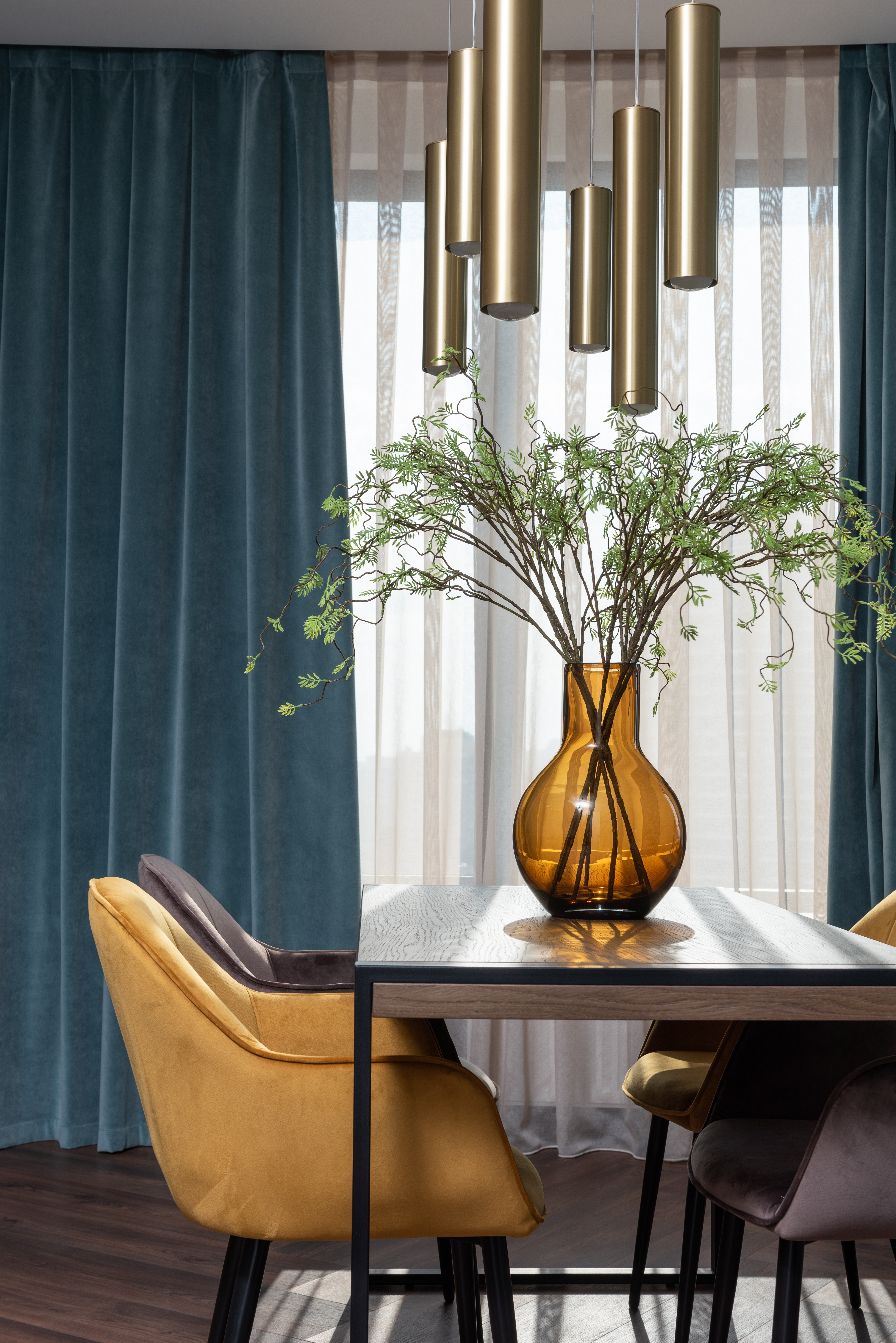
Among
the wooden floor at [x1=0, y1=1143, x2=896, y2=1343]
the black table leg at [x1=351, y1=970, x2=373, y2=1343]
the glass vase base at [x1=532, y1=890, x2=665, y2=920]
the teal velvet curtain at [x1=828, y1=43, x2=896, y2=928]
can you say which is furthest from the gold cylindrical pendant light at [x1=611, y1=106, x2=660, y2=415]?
the wooden floor at [x1=0, y1=1143, x2=896, y2=1343]

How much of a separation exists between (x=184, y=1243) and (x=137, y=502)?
1.81 meters

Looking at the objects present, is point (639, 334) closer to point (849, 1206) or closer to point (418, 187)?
point (849, 1206)

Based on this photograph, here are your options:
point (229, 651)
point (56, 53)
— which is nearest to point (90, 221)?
point (56, 53)

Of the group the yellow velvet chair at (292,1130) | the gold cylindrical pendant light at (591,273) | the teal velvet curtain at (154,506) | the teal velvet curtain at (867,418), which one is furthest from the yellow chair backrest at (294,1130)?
the teal velvet curtain at (867,418)

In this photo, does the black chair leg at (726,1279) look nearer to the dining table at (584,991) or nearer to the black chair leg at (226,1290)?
the dining table at (584,991)

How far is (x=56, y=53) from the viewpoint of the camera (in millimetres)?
3221

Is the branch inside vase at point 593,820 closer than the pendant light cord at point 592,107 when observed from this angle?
Yes

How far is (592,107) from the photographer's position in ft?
8.03

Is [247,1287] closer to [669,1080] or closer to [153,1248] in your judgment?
[669,1080]

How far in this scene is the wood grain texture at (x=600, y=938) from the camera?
1414mm

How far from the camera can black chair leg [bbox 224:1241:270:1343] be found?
154cm

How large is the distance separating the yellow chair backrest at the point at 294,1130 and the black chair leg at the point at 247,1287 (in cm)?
9

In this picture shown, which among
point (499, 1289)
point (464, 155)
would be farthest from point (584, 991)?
point (464, 155)

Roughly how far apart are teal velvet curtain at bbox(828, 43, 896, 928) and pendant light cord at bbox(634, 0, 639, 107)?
1.84ft
